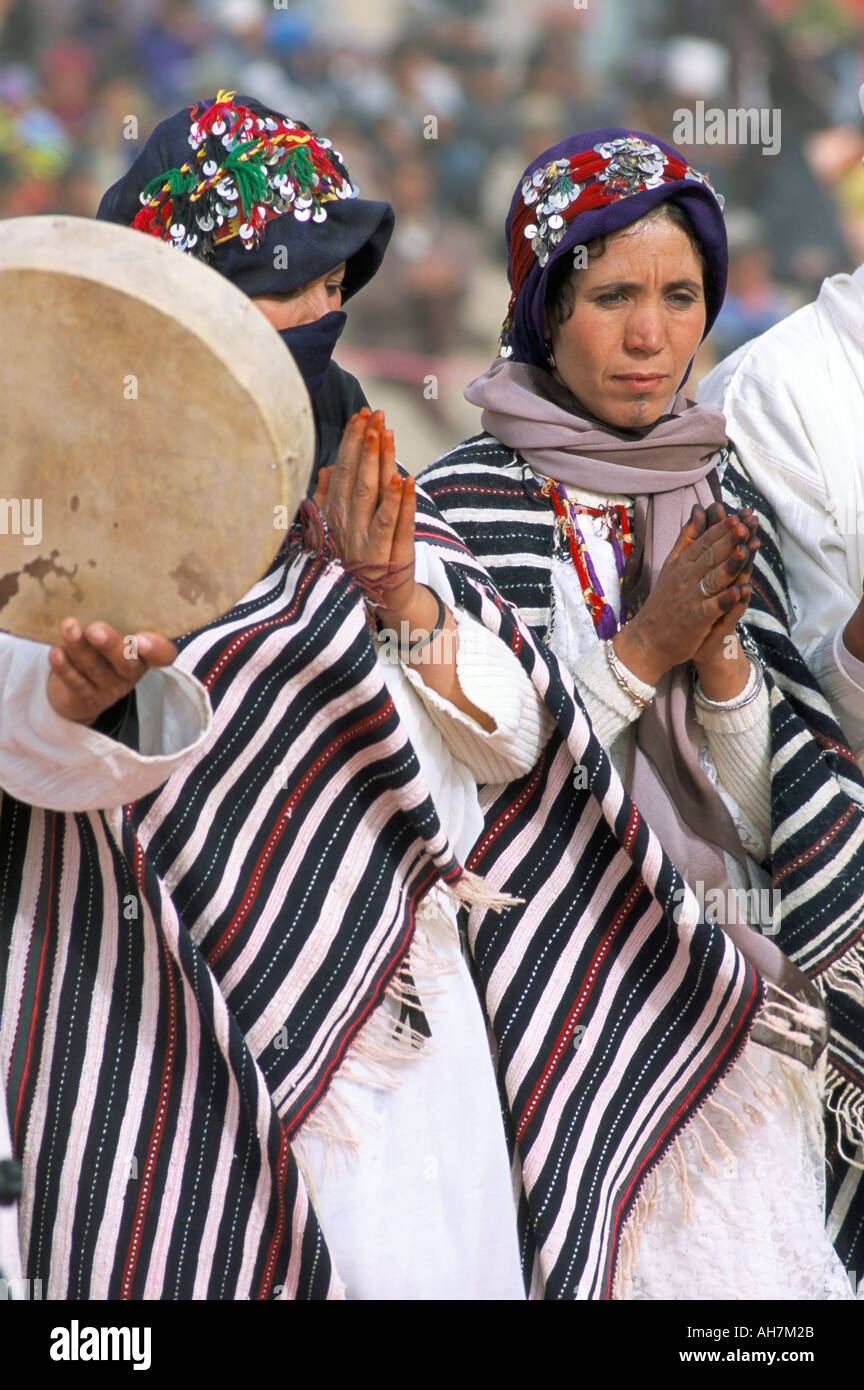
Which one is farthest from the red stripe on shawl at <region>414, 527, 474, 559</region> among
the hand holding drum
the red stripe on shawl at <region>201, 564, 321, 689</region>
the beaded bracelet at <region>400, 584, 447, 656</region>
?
the hand holding drum

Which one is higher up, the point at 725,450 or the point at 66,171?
the point at 66,171

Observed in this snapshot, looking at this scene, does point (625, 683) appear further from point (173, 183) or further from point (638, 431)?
point (173, 183)

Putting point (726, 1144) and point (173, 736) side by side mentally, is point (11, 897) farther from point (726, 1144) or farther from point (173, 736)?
point (726, 1144)

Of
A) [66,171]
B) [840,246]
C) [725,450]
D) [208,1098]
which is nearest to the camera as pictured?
[208,1098]

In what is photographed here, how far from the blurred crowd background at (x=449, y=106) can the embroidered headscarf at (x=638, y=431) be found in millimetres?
2720

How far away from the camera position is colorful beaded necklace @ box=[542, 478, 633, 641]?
8.25ft

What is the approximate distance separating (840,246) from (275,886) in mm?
4728

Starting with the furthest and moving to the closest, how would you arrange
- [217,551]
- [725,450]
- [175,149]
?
1. [725,450]
2. [175,149]
3. [217,551]

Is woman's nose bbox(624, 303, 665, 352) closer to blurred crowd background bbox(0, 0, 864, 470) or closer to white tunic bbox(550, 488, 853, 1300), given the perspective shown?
white tunic bbox(550, 488, 853, 1300)

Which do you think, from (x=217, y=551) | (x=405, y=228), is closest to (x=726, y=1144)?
(x=217, y=551)

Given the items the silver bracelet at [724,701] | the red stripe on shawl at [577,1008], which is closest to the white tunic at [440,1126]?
the red stripe on shawl at [577,1008]

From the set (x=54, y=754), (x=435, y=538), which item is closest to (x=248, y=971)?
(x=54, y=754)

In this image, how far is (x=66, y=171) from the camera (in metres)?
5.52

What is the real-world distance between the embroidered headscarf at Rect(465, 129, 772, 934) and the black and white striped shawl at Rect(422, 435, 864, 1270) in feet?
0.27
